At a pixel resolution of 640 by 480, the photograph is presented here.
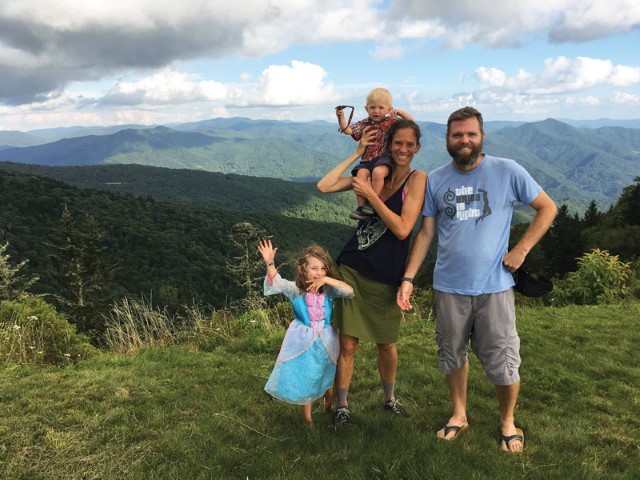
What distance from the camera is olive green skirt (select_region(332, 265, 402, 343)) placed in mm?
3438

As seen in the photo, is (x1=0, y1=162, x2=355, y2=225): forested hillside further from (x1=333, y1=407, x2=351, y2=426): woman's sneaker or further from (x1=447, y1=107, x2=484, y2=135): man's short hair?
(x1=447, y1=107, x2=484, y2=135): man's short hair

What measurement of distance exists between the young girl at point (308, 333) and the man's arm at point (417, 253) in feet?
1.45

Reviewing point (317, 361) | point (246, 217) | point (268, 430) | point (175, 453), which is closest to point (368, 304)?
point (317, 361)

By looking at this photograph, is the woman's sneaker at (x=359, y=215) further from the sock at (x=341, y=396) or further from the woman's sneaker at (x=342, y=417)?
the woman's sneaker at (x=342, y=417)

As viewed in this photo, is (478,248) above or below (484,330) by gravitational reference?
above

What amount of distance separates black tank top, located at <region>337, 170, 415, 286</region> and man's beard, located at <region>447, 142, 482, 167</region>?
1.26 ft

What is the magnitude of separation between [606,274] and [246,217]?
92.5 m

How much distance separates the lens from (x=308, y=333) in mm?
3490

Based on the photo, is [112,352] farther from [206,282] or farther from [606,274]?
[206,282]

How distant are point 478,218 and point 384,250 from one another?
79cm

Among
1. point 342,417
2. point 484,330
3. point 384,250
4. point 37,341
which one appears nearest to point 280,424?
point 342,417

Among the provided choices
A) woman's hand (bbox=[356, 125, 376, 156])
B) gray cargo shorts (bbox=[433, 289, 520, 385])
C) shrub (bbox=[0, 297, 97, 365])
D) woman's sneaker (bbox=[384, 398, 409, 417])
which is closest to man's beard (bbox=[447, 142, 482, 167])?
woman's hand (bbox=[356, 125, 376, 156])

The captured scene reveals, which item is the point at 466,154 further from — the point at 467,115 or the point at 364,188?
the point at 364,188

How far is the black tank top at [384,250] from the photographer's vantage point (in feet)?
11.0
